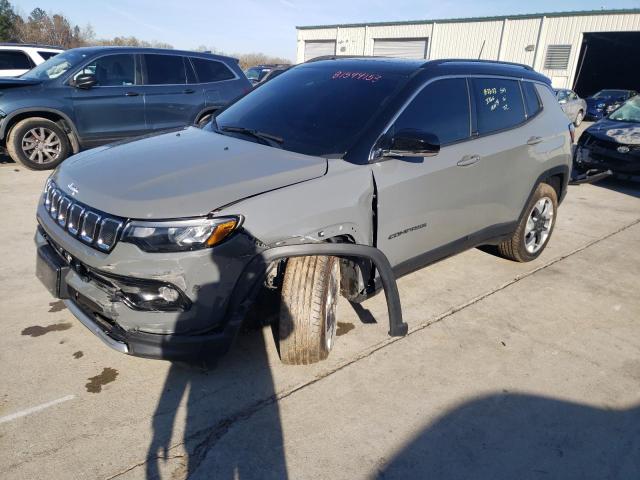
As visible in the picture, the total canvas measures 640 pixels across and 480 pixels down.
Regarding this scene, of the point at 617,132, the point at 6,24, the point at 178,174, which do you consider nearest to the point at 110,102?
the point at 178,174

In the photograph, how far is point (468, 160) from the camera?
136 inches

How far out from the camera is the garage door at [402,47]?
1133 inches

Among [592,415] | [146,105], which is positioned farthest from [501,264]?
[146,105]

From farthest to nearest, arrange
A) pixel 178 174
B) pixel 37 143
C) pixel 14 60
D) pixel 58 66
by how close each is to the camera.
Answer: pixel 14 60 < pixel 58 66 < pixel 37 143 < pixel 178 174

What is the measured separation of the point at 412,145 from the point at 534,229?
2.44 m

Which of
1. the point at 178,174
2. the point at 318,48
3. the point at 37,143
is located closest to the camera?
the point at 178,174

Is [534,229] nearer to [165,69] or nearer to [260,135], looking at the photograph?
[260,135]

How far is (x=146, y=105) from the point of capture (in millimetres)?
7535

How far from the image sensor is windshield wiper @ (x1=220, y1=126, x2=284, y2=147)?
3.08m

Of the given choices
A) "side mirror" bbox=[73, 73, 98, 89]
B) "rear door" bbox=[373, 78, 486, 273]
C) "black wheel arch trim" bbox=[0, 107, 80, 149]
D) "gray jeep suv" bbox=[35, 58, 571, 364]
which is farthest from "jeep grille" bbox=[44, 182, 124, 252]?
"black wheel arch trim" bbox=[0, 107, 80, 149]

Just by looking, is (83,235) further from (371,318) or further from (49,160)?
(49,160)

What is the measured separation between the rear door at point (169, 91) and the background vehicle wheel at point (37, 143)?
134 centimetres

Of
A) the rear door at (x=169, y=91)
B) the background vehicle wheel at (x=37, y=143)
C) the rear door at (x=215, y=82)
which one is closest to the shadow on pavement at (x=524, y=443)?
the rear door at (x=169, y=91)

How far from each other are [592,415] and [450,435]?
0.86m
